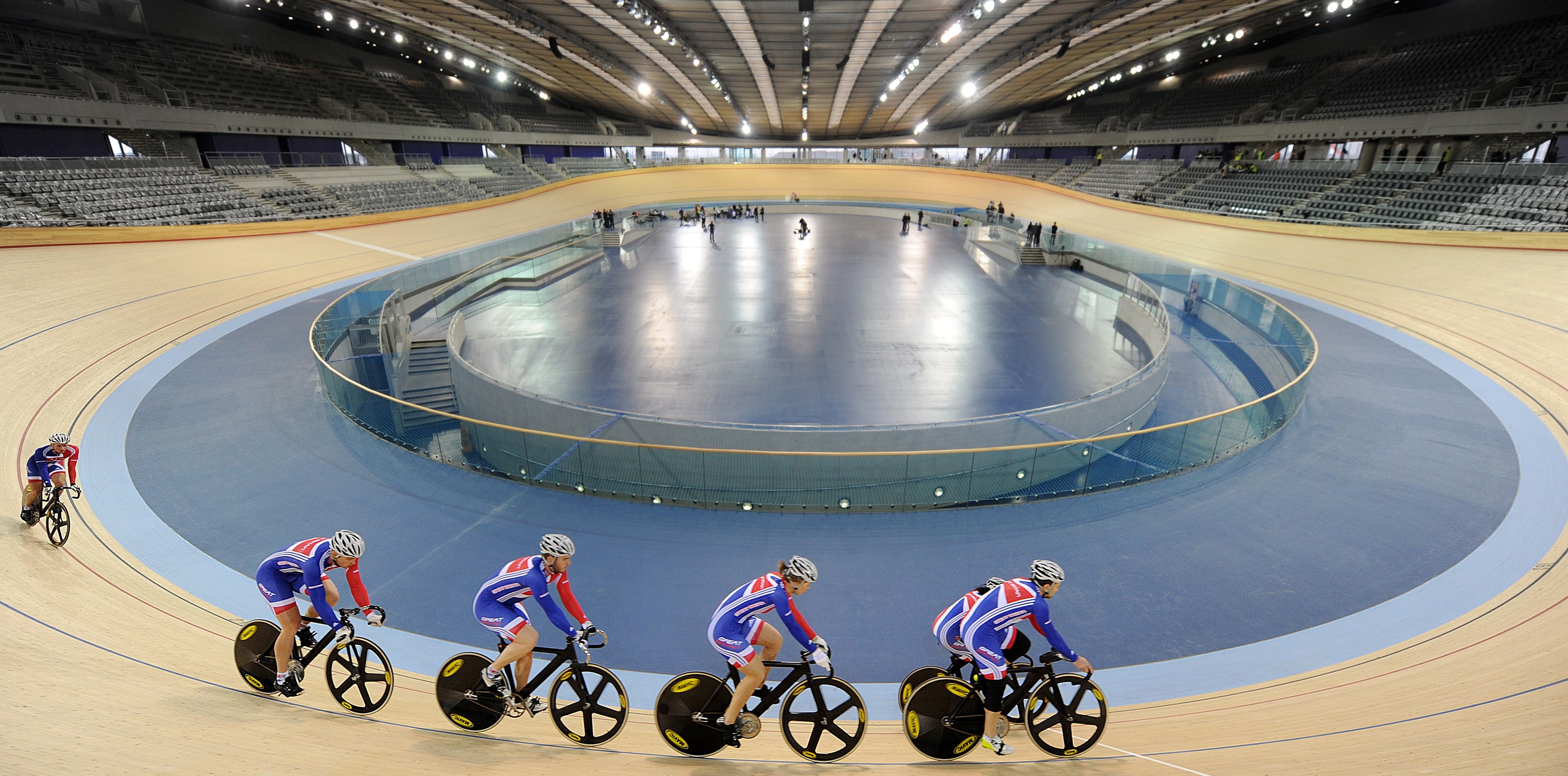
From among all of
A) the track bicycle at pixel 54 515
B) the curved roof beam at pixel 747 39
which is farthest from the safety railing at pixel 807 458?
the curved roof beam at pixel 747 39

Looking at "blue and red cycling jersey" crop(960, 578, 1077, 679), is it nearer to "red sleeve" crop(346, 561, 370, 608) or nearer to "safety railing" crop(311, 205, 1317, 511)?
"red sleeve" crop(346, 561, 370, 608)

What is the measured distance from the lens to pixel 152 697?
375cm

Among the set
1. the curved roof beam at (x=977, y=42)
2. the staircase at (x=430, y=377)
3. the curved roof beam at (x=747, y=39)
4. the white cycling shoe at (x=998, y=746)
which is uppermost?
Result: the curved roof beam at (x=977, y=42)

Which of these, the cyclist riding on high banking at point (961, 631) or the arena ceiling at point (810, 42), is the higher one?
the arena ceiling at point (810, 42)

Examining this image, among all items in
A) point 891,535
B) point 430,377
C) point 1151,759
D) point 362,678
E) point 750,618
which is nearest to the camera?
point 750,618

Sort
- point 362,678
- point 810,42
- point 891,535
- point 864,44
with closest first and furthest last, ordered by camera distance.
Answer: point 362,678 → point 891,535 → point 810,42 → point 864,44

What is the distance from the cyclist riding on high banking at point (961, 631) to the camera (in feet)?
10.8

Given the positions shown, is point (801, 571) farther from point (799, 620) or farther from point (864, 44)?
point (864, 44)

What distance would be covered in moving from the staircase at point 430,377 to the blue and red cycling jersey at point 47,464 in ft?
17.7

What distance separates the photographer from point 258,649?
373 centimetres

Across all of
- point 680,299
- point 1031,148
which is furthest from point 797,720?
point 1031,148

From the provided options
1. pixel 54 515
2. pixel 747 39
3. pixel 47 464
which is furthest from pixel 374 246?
pixel 54 515

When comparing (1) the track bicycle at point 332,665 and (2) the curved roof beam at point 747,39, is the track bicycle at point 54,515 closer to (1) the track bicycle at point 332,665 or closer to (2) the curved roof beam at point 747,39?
(1) the track bicycle at point 332,665

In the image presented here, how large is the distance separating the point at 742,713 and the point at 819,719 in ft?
1.40
